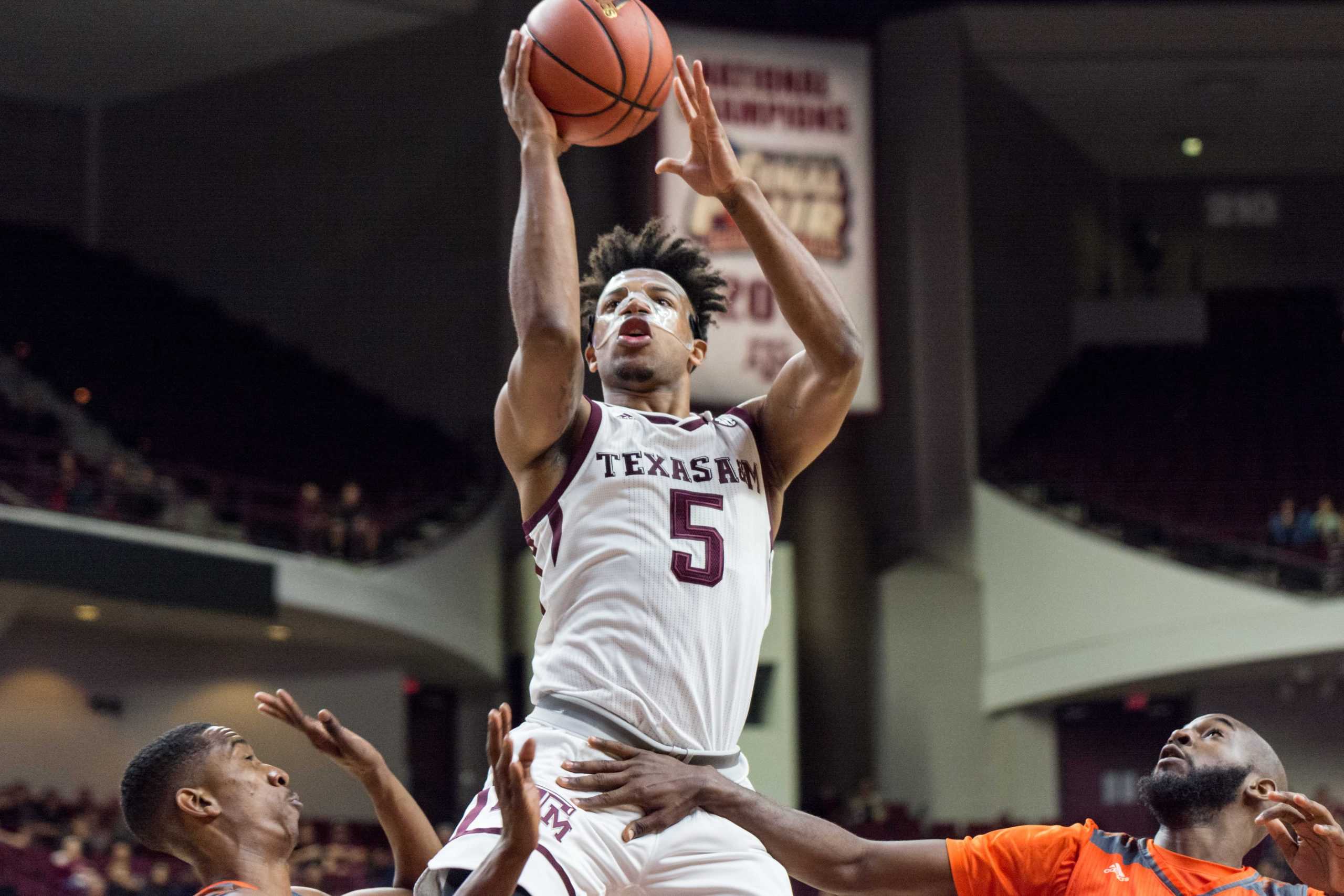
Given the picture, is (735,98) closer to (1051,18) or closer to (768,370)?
(768,370)

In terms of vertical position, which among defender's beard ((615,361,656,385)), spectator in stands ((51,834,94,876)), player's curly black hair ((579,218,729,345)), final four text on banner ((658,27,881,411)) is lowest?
spectator in stands ((51,834,94,876))

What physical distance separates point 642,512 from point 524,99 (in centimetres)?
91

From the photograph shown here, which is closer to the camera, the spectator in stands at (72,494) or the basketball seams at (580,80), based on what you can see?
the basketball seams at (580,80)

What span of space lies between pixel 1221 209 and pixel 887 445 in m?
8.19

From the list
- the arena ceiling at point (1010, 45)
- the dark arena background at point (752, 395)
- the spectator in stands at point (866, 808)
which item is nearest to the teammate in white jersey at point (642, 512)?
the dark arena background at point (752, 395)

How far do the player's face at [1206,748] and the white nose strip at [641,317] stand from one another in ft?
5.00

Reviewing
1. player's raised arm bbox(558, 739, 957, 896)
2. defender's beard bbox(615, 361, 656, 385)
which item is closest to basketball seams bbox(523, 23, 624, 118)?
defender's beard bbox(615, 361, 656, 385)

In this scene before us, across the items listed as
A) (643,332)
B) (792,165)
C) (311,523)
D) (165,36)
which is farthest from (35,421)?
(643,332)

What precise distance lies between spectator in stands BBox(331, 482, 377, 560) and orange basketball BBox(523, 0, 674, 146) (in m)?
12.7

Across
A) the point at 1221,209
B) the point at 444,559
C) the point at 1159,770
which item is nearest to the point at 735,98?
the point at 444,559

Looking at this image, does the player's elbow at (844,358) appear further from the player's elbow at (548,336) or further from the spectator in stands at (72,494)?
the spectator in stands at (72,494)

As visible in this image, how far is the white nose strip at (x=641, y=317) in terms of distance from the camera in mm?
3602

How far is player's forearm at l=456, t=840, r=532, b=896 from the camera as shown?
2965mm

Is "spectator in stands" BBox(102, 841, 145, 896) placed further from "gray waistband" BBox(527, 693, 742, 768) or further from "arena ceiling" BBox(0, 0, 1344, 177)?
"arena ceiling" BBox(0, 0, 1344, 177)
